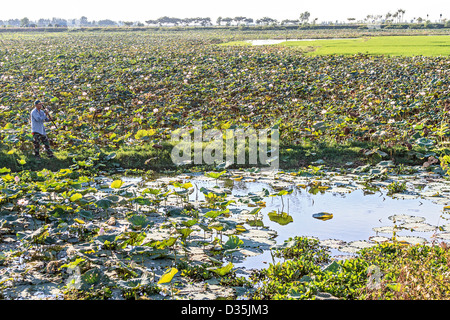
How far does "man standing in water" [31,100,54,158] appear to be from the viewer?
32.7 ft

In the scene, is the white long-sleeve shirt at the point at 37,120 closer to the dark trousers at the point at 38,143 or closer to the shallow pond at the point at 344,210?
the dark trousers at the point at 38,143

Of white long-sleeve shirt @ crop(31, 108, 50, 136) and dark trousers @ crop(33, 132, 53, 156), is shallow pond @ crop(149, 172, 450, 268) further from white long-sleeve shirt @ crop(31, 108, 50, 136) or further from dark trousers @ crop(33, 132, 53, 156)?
white long-sleeve shirt @ crop(31, 108, 50, 136)

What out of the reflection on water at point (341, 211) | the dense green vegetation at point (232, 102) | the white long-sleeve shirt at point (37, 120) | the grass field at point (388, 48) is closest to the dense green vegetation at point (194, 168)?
the dense green vegetation at point (232, 102)

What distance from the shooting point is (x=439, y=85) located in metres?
16.4

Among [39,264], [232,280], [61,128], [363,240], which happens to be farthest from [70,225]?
[61,128]

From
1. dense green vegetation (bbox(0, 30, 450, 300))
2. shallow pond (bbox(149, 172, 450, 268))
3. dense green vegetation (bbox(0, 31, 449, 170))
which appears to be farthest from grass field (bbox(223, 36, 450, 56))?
shallow pond (bbox(149, 172, 450, 268))

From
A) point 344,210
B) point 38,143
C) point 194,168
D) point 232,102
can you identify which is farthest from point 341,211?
point 232,102

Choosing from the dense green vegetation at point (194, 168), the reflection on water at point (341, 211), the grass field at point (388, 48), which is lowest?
the reflection on water at point (341, 211)

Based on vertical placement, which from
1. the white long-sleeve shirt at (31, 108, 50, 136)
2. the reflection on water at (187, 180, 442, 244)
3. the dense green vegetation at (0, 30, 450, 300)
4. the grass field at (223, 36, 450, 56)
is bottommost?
the reflection on water at (187, 180, 442, 244)

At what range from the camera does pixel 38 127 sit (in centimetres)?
1013

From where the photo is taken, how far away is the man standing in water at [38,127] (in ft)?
32.7

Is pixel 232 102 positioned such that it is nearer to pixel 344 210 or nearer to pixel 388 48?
pixel 344 210

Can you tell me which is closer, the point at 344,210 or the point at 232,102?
the point at 344,210

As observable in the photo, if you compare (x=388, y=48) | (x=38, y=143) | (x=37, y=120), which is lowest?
(x=38, y=143)
